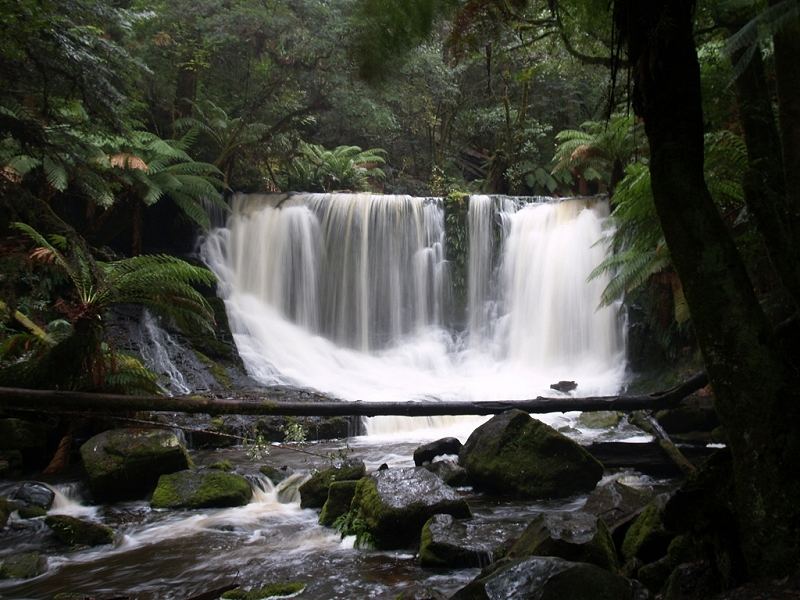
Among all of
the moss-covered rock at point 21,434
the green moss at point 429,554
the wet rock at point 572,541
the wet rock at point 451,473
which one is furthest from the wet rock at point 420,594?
the moss-covered rock at point 21,434

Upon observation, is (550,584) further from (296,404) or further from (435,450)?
(435,450)

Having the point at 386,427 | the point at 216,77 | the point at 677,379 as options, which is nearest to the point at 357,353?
the point at 386,427

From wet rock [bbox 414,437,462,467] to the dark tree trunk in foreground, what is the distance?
542cm

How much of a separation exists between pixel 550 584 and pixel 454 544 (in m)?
1.72

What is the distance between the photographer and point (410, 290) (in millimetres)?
17125

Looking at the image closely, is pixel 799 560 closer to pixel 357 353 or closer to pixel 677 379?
pixel 677 379

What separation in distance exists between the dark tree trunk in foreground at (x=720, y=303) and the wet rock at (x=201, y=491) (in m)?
5.46

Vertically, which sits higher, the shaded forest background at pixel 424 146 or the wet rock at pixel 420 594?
the shaded forest background at pixel 424 146

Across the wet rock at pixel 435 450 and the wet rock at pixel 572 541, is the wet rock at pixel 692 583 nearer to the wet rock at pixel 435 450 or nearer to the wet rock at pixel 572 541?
the wet rock at pixel 572 541

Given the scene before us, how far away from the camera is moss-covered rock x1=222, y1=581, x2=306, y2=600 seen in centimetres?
445

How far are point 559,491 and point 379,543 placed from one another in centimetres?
Answer: 205

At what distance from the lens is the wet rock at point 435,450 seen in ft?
25.6

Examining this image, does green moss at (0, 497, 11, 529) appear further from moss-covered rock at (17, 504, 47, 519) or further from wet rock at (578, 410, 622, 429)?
wet rock at (578, 410, 622, 429)

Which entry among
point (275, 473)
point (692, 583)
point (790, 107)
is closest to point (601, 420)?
point (275, 473)
